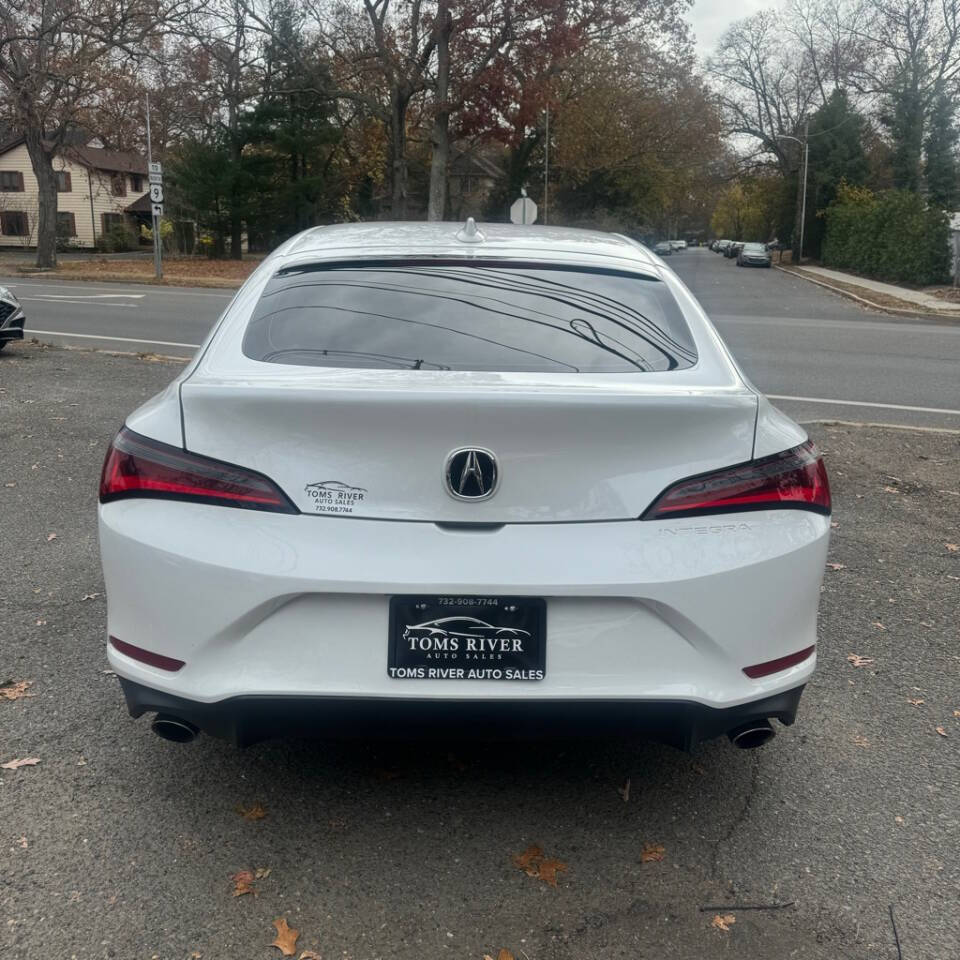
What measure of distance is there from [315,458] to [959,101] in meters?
62.8

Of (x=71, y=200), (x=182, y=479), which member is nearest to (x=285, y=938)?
(x=182, y=479)

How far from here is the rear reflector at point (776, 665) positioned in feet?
8.76

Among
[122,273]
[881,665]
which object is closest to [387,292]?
[881,665]

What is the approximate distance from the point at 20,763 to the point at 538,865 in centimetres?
165

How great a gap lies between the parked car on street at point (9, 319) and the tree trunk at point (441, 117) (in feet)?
74.4

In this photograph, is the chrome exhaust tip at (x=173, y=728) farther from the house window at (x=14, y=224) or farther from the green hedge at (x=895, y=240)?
the house window at (x=14, y=224)

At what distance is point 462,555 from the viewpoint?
2.51 meters

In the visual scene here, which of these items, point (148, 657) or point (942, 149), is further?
point (942, 149)

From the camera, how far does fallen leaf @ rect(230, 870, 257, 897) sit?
2639 millimetres

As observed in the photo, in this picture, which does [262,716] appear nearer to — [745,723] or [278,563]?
[278,563]

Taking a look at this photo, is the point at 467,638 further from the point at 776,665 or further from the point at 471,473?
the point at 776,665

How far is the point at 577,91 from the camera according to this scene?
46781 millimetres

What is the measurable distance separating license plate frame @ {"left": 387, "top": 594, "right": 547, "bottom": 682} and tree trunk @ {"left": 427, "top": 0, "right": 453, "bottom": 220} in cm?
3243

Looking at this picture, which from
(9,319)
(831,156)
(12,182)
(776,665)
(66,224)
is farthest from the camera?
(12,182)
